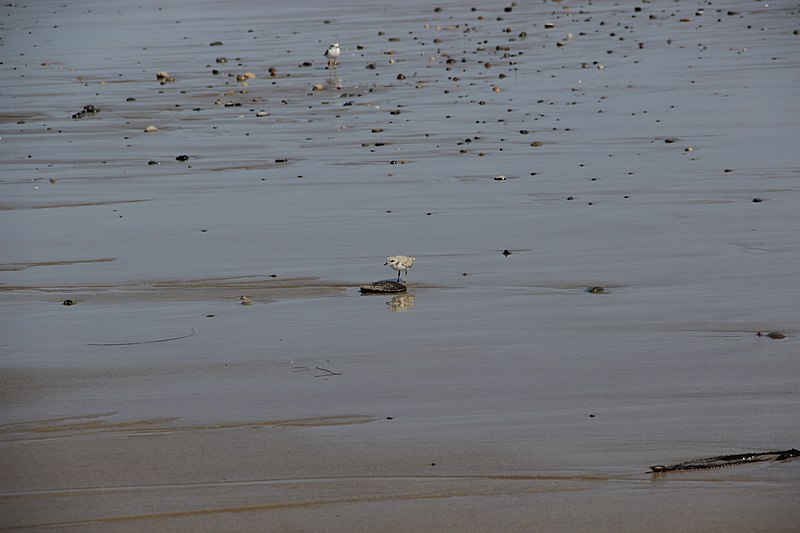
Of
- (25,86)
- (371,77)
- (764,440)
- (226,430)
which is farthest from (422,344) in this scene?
(25,86)

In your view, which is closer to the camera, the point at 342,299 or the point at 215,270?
the point at 342,299

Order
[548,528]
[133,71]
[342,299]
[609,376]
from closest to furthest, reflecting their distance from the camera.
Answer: [548,528] < [609,376] < [342,299] < [133,71]

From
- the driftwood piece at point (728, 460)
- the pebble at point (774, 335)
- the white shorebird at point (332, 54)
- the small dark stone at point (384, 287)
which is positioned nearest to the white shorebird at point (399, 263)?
the small dark stone at point (384, 287)

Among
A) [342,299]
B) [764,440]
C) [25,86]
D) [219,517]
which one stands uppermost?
[25,86]

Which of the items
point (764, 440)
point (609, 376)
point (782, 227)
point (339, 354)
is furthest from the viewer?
point (782, 227)

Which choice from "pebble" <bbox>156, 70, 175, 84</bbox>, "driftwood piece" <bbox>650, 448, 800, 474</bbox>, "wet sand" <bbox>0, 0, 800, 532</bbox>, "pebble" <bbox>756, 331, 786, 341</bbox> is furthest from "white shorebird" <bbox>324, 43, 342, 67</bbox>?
"driftwood piece" <bbox>650, 448, 800, 474</bbox>

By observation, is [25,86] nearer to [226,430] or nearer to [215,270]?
[215,270]

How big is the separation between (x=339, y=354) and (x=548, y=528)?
2.15 meters

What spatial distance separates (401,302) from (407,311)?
0.21m

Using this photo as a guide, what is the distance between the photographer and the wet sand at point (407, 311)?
454 cm

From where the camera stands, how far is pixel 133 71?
20062 mm

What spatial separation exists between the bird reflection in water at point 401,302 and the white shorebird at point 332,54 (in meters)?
12.5

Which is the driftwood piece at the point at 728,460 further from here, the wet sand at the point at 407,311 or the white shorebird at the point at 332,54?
the white shorebird at the point at 332,54

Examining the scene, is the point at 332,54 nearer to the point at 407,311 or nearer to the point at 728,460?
the point at 407,311
